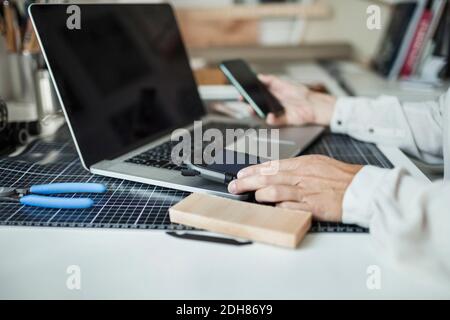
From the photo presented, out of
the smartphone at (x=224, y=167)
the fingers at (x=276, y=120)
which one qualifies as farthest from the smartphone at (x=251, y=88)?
the smartphone at (x=224, y=167)

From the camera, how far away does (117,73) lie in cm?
91

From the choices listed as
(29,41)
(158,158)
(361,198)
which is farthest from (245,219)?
(29,41)

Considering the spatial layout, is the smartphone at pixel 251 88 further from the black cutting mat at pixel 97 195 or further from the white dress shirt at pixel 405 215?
the white dress shirt at pixel 405 215

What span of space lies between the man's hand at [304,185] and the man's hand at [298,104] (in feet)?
1.17

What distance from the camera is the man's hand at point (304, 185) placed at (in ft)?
2.12

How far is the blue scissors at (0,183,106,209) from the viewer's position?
67 cm

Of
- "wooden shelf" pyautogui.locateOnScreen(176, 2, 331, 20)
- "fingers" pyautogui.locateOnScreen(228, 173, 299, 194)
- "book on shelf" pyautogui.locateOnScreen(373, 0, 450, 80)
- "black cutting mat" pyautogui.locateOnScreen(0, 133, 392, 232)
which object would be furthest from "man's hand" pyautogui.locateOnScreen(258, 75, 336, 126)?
"wooden shelf" pyautogui.locateOnScreen(176, 2, 331, 20)

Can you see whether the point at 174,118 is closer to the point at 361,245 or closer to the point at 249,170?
the point at 249,170

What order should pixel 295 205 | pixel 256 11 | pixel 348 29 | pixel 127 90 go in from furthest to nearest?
pixel 348 29 < pixel 256 11 < pixel 127 90 < pixel 295 205

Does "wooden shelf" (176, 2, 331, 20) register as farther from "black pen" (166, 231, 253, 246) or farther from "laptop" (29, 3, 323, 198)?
"black pen" (166, 231, 253, 246)

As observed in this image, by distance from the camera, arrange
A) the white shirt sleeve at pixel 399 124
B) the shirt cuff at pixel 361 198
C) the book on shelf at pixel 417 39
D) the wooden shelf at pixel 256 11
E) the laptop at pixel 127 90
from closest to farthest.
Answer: the shirt cuff at pixel 361 198 < the laptop at pixel 127 90 < the white shirt sleeve at pixel 399 124 < the book on shelf at pixel 417 39 < the wooden shelf at pixel 256 11

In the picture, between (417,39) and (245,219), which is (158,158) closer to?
(245,219)

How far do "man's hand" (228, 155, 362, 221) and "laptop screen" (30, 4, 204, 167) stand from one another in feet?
0.95

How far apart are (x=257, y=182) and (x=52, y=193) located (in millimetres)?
314
